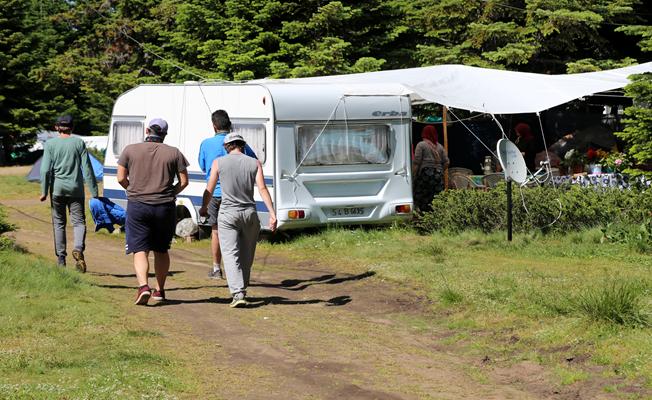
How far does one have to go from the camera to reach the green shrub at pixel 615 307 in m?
8.40

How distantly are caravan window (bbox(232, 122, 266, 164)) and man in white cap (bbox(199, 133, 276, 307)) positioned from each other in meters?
4.99

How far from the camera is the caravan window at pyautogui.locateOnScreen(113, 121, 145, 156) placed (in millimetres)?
18172

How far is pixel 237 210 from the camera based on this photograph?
410 inches

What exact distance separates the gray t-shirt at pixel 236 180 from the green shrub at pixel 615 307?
337cm

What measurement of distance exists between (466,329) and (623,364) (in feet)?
6.94

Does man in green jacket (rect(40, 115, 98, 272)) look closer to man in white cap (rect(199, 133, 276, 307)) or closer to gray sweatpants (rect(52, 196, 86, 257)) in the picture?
gray sweatpants (rect(52, 196, 86, 257))

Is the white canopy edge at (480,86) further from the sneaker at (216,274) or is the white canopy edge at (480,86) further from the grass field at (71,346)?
the grass field at (71,346)

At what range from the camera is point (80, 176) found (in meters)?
12.1

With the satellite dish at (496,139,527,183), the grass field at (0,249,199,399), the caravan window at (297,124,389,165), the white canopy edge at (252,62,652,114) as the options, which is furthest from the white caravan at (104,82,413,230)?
the grass field at (0,249,199,399)

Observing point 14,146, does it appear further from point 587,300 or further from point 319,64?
point 587,300

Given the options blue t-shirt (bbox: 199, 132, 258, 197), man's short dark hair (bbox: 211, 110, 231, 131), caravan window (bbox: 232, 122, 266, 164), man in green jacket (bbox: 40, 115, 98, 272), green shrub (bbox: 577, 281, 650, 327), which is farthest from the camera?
caravan window (bbox: 232, 122, 266, 164)

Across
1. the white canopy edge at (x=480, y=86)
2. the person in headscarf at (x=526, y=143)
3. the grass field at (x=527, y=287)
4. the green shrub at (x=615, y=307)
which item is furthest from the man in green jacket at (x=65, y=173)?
the person in headscarf at (x=526, y=143)

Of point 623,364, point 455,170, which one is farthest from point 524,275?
point 455,170

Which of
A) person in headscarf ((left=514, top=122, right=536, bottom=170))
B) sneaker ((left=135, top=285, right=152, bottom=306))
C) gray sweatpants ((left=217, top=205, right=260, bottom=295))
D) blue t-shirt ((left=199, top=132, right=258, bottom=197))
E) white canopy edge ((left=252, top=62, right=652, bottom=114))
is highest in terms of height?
white canopy edge ((left=252, top=62, right=652, bottom=114))
